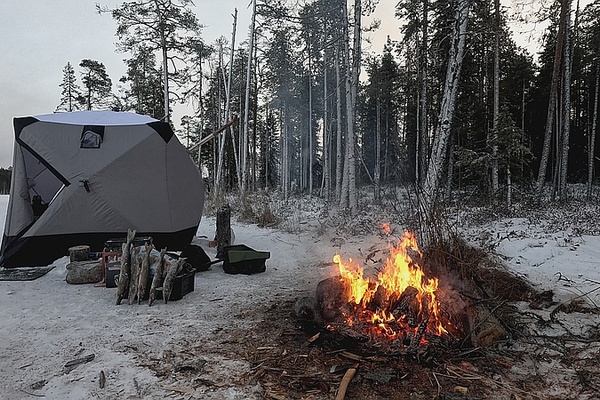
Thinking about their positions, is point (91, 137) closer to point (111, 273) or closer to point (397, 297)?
point (111, 273)

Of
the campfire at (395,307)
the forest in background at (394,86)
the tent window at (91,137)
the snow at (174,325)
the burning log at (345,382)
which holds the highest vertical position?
Answer: the forest in background at (394,86)

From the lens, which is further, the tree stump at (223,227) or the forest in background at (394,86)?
the forest in background at (394,86)

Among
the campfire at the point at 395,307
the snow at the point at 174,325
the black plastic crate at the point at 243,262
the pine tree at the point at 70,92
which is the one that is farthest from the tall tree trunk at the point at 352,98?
the pine tree at the point at 70,92

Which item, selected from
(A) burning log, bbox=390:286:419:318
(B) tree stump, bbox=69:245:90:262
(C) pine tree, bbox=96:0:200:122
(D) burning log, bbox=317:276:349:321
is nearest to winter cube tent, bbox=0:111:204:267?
(B) tree stump, bbox=69:245:90:262

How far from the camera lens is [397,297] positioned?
363 cm

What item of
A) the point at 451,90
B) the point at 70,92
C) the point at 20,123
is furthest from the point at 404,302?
the point at 70,92

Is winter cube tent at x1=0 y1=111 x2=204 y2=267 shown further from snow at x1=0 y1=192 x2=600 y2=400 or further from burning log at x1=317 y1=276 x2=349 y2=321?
burning log at x1=317 y1=276 x2=349 y2=321

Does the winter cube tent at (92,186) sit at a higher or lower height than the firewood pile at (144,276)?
higher

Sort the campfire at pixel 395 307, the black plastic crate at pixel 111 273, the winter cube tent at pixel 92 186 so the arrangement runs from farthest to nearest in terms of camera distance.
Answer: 1. the winter cube tent at pixel 92 186
2. the black plastic crate at pixel 111 273
3. the campfire at pixel 395 307

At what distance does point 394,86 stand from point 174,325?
21.7 metres

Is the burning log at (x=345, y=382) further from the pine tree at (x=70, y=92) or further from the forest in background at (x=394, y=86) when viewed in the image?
the pine tree at (x=70, y=92)

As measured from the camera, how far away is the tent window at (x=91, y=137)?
698cm

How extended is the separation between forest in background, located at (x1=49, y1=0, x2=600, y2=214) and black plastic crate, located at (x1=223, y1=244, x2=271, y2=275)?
10.3 feet

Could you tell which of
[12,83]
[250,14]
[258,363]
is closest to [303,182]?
[250,14]
